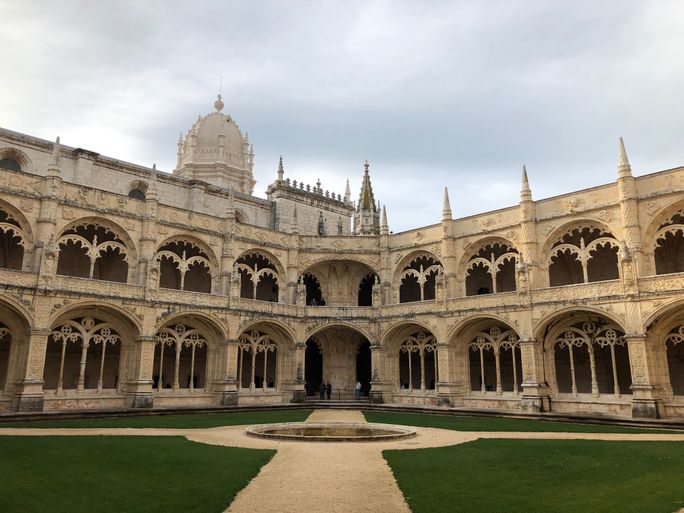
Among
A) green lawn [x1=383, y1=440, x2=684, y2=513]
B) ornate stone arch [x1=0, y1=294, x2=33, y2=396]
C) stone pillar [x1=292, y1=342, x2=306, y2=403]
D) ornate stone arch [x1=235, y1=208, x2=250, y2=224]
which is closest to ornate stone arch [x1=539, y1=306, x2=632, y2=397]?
green lawn [x1=383, y1=440, x2=684, y2=513]

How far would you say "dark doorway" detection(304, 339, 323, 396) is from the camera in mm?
39625

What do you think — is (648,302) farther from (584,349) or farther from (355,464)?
(355,464)

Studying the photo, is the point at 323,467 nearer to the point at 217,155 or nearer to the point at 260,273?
the point at 260,273

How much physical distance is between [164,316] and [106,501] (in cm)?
2138

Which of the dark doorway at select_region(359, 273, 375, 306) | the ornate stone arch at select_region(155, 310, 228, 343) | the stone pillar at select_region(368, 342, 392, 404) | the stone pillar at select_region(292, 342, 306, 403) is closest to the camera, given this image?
the ornate stone arch at select_region(155, 310, 228, 343)

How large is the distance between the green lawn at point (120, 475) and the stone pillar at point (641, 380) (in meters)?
18.2

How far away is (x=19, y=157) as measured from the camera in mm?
32188

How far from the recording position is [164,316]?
2944cm

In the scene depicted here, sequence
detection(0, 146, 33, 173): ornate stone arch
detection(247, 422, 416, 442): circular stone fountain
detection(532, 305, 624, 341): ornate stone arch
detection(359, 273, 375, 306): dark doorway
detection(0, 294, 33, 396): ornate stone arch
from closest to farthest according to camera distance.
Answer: detection(247, 422, 416, 442): circular stone fountain → detection(0, 294, 33, 396): ornate stone arch → detection(532, 305, 624, 341): ornate stone arch → detection(0, 146, 33, 173): ornate stone arch → detection(359, 273, 375, 306): dark doorway

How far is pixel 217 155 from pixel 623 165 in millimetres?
30771

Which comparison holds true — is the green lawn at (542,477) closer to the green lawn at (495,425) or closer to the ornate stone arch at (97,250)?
the green lawn at (495,425)

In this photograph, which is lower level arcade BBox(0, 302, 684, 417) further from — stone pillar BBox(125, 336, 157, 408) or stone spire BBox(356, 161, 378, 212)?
stone spire BBox(356, 161, 378, 212)

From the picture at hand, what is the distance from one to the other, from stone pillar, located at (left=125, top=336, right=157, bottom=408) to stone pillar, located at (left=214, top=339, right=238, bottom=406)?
411 centimetres

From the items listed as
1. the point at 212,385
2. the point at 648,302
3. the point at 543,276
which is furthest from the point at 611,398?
the point at 212,385
